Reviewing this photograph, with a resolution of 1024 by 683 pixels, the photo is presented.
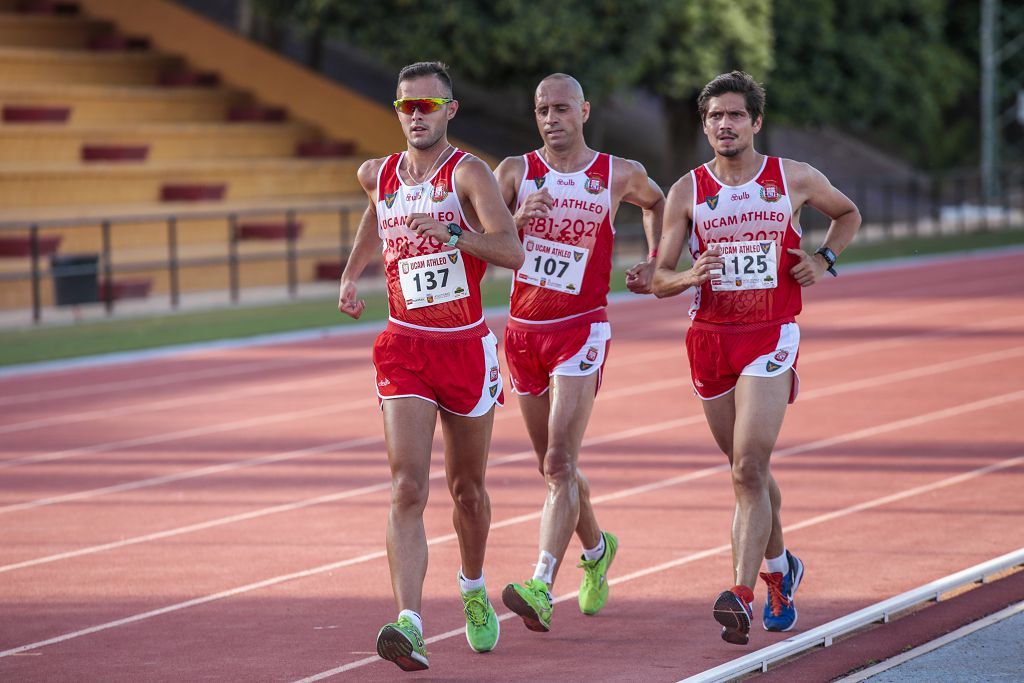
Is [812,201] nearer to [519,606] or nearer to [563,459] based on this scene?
[563,459]

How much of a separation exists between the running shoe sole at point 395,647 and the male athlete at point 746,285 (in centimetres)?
136

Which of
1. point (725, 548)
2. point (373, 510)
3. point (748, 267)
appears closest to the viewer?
point (748, 267)

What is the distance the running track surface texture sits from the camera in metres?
6.24

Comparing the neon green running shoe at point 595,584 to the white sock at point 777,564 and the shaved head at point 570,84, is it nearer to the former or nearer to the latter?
the white sock at point 777,564

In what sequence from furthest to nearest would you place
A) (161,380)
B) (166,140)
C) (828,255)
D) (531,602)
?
(166,140)
(161,380)
(828,255)
(531,602)

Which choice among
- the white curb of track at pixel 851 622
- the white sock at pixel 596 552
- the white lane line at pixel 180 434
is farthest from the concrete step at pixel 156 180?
the white curb of track at pixel 851 622

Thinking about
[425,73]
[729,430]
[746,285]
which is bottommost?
[729,430]

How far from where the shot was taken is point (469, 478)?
6.03 metres

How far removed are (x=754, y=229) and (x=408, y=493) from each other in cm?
173

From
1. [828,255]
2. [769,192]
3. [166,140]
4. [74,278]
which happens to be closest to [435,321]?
[769,192]

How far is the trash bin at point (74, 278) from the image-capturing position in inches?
778

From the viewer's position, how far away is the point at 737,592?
5.89 meters

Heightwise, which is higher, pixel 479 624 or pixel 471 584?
pixel 471 584

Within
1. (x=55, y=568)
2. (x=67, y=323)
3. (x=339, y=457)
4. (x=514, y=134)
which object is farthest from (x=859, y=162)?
(x=55, y=568)
